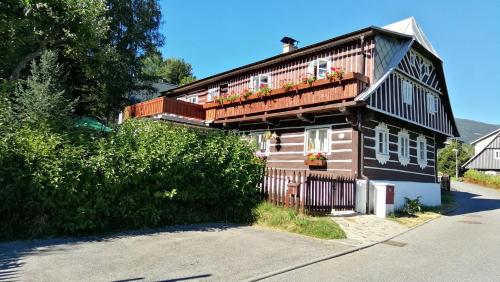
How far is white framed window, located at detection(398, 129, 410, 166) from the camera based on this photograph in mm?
19078

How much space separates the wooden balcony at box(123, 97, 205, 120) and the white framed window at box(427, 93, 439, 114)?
12.5m

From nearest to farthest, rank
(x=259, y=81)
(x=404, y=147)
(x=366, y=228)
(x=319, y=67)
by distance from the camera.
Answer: (x=366, y=228) < (x=319, y=67) < (x=404, y=147) < (x=259, y=81)

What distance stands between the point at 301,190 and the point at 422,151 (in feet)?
40.6

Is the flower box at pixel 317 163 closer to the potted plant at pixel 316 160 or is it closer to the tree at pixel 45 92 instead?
the potted plant at pixel 316 160

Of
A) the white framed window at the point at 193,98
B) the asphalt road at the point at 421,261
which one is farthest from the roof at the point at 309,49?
the asphalt road at the point at 421,261

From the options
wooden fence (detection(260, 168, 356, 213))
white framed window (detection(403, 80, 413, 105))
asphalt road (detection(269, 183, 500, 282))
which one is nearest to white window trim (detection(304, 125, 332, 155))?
wooden fence (detection(260, 168, 356, 213))

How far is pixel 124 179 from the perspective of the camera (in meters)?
9.18

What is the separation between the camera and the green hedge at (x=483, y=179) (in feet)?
141

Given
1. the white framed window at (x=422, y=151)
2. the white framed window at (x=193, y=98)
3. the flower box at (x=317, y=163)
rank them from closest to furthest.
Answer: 1. the flower box at (x=317, y=163)
2. the white framed window at (x=422, y=151)
3. the white framed window at (x=193, y=98)

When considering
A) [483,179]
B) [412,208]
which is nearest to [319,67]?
[412,208]

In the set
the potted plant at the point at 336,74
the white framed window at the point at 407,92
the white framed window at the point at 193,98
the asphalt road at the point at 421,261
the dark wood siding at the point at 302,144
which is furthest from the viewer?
→ the white framed window at the point at 193,98

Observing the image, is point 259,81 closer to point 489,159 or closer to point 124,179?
point 124,179

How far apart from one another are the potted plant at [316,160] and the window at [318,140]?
1.04 ft

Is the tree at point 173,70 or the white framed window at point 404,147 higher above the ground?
the tree at point 173,70
